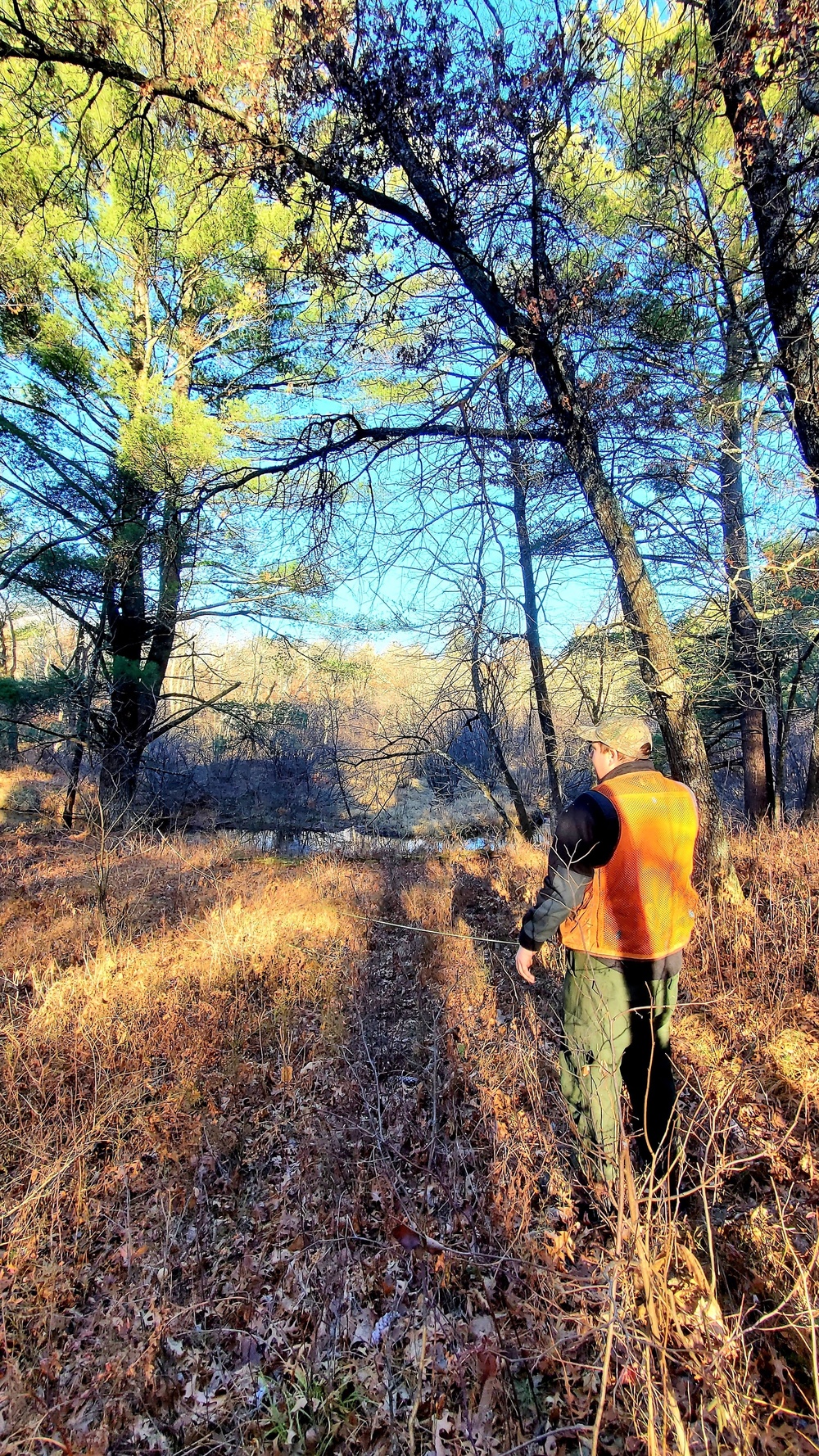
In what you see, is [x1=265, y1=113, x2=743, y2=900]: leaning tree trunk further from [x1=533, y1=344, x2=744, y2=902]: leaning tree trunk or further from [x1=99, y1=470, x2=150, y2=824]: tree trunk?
[x1=99, y1=470, x2=150, y2=824]: tree trunk

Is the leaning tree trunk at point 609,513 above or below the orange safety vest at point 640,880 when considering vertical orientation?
above

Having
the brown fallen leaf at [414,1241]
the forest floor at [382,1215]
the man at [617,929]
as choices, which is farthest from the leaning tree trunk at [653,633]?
the brown fallen leaf at [414,1241]

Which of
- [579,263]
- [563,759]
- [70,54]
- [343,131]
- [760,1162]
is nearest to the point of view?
[760,1162]

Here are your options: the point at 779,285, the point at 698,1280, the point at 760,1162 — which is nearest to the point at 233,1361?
the point at 698,1280

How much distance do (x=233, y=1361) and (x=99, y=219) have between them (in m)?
12.4

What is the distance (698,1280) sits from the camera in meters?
1.60

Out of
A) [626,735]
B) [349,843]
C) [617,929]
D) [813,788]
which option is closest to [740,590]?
[626,735]

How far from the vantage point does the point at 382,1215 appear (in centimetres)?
255

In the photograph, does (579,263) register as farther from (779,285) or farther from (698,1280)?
(698,1280)

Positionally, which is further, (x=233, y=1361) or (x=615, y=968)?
(x=615, y=968)

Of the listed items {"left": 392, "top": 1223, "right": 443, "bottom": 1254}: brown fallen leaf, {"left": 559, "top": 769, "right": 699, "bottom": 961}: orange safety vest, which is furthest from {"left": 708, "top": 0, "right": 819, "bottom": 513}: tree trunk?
{"left": 392, "top": 1223, "right": 443, "bottom": 1254}: brown fallen leaf

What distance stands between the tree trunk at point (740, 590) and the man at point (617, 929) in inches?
106

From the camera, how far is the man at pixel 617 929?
2174 mm

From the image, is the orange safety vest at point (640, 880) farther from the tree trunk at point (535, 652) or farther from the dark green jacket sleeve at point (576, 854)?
the tree trunk at point (535, 652)
